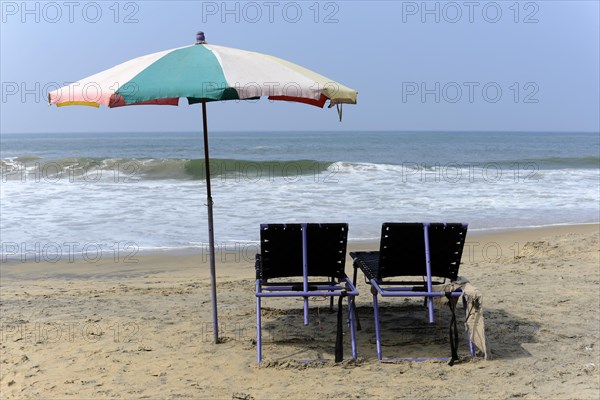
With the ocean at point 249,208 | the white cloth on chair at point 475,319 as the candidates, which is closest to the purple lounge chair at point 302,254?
the white cloth on chair at point 475,319

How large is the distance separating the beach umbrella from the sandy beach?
1804mm

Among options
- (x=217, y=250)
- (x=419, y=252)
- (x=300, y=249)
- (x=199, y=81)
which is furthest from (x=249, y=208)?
(x=199, y=81)

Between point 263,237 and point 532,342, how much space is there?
7.36ft

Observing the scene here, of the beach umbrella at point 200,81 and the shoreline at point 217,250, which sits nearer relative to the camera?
the beach umbrella at point 200,81

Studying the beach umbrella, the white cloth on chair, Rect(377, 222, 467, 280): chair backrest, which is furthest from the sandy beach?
the beach umbrella

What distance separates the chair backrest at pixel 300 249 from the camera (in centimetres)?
467

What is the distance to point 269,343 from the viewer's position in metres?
4.73

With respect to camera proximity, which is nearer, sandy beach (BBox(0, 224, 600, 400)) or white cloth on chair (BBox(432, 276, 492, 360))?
sandy beach (BBox(0, 224, 600, 400))

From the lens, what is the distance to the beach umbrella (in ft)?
12.2

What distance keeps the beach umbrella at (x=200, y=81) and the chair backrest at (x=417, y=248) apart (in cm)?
104

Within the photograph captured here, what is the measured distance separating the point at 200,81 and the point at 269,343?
6.95ft

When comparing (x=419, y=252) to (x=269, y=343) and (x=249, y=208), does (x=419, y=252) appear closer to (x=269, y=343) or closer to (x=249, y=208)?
(x=269, y=343)

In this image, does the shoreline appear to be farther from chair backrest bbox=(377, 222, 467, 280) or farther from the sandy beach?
chair backrest bbox=(377, 222, 467, 280)

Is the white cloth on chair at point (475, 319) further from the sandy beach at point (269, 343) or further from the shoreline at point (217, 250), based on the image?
the shoreline at point (217, 250)
